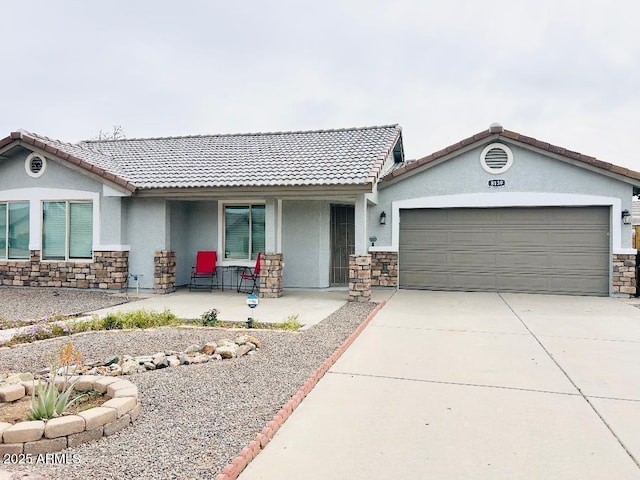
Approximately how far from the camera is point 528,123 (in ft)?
70.8

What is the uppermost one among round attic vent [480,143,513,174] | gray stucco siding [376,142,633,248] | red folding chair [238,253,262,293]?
round attic vent [480,143,513,174]

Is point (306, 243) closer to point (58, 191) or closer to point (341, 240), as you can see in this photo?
point (341, 240)

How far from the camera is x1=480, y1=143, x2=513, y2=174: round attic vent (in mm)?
12375

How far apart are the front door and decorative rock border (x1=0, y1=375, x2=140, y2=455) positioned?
973 centimetres

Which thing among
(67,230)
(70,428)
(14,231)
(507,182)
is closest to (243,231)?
(67,230)

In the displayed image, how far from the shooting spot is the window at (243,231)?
13.1 m

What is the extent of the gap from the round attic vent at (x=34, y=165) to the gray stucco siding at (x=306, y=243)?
6921 mm

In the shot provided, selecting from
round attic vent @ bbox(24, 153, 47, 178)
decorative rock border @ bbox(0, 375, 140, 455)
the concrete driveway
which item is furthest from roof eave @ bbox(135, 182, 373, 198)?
decorative rock border @ bbox(0, 375, 140, 455)

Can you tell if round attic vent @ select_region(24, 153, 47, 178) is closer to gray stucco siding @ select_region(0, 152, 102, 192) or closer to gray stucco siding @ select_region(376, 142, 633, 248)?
gray stucco siding @ select_region(0, 152, 102, 192)

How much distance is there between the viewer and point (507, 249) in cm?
1257

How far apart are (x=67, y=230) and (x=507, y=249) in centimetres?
1230

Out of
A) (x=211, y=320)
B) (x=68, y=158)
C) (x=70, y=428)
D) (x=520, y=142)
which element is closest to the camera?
(x=70, y=428)

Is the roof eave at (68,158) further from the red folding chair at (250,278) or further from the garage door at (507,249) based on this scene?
the garage door at (507,249)

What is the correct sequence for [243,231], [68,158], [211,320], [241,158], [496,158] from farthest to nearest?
[241,158]
[243,231]
[496,158]
[68,158]
[211,320]
